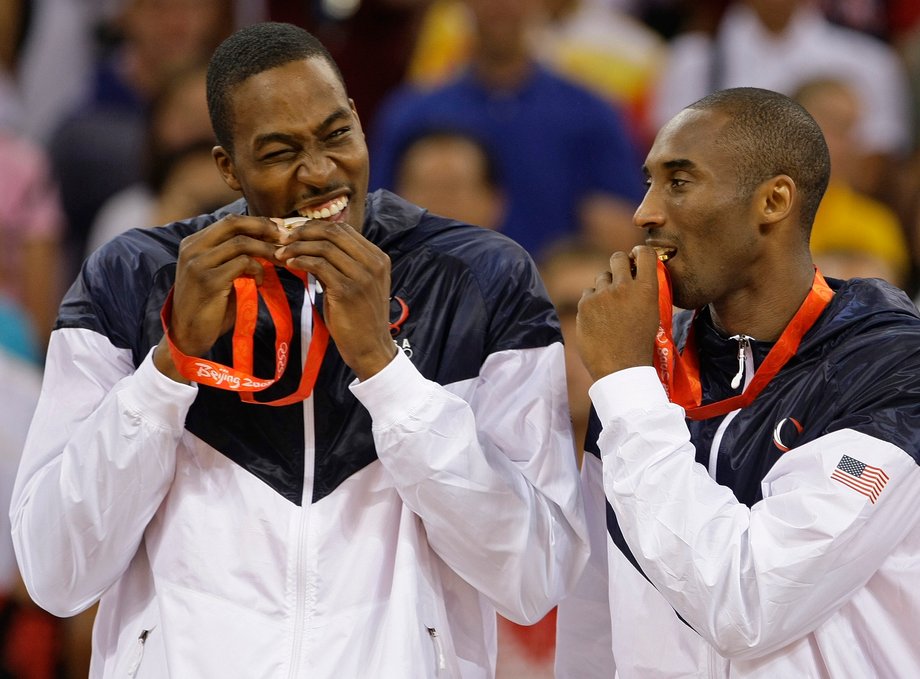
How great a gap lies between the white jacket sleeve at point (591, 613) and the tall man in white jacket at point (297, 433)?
23 cm

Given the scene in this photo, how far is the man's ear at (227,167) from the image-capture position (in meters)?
3.24

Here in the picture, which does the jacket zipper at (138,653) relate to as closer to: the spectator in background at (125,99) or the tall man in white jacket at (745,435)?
the tall man in white jacket at (745,435)

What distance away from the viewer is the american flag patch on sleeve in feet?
9.03

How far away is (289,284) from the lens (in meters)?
3.19

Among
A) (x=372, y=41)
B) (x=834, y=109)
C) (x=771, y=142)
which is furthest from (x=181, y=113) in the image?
(x=771, y=142)

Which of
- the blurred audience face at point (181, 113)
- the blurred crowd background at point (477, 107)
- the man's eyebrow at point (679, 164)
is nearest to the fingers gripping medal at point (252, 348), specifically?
the man's eyebrow at point (679, 164)

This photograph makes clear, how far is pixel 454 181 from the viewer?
6973 mm

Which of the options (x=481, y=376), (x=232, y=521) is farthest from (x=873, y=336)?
(x=232, y=521)

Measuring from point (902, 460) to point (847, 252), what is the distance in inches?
169

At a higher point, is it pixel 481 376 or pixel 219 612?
pixel 481 376

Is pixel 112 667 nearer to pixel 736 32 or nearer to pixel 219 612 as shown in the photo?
pixel 219 612

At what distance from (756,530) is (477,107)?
15.4ft

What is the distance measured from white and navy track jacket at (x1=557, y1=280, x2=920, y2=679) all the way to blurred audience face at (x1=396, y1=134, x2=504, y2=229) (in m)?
3.99

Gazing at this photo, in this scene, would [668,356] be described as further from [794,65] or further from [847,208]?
[794,65]
